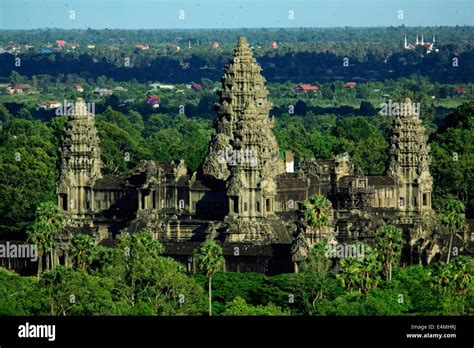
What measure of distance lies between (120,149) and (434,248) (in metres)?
56.7

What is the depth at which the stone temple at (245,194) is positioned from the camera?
10275 cm

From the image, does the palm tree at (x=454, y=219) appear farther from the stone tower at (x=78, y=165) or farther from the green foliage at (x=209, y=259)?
the stone tower at (x=78, y=165)

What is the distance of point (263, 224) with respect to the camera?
109 metres

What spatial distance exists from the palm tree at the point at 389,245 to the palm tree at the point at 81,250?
43.1ft

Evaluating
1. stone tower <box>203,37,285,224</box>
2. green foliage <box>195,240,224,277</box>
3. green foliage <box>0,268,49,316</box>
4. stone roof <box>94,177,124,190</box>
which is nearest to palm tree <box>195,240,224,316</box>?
green foliage <box>195,240,224,277</box>

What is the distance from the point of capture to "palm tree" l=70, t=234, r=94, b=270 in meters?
93.4

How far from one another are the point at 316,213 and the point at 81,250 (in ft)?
37.0

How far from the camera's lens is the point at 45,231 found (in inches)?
3942

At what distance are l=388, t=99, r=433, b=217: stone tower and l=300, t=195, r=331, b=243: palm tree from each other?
21638mm
